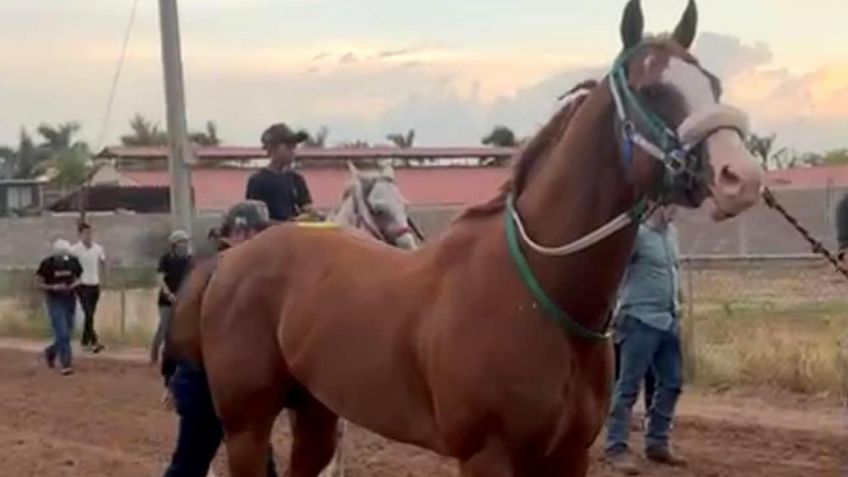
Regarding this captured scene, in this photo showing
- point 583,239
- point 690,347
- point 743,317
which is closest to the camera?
point 583,239

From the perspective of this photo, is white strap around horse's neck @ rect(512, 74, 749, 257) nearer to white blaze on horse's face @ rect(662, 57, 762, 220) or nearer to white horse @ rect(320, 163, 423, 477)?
white blaze on horse's face @ rect(662, 57, 762, 220)

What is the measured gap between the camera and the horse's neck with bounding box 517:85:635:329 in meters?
5.22

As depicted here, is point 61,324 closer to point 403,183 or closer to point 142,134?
point 403,183

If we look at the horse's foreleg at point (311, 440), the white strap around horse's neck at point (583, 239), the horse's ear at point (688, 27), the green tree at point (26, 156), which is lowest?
the green tree at point (26, 156)

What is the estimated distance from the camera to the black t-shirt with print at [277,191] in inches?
394

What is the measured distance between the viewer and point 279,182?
10.0 m

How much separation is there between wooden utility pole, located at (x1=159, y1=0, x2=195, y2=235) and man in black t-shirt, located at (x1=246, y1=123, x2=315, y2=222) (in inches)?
362

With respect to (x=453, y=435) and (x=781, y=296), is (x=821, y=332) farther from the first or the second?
(x=453, y=435)

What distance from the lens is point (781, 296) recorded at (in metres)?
20.4

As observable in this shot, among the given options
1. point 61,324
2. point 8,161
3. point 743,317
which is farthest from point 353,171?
point 8,161

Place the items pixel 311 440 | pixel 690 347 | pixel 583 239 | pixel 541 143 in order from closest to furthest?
pixel 583 239 < pixel 541 143 < pixel 311 440 < pixel 690 347

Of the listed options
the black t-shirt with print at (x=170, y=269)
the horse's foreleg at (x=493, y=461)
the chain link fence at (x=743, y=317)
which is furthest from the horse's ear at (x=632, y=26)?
the black t-shirt with print at (x=170, y=269)

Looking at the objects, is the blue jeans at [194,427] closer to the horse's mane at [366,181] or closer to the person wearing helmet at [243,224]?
the person wearing helmet at [243,224]

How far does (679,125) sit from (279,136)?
5.33 meters
